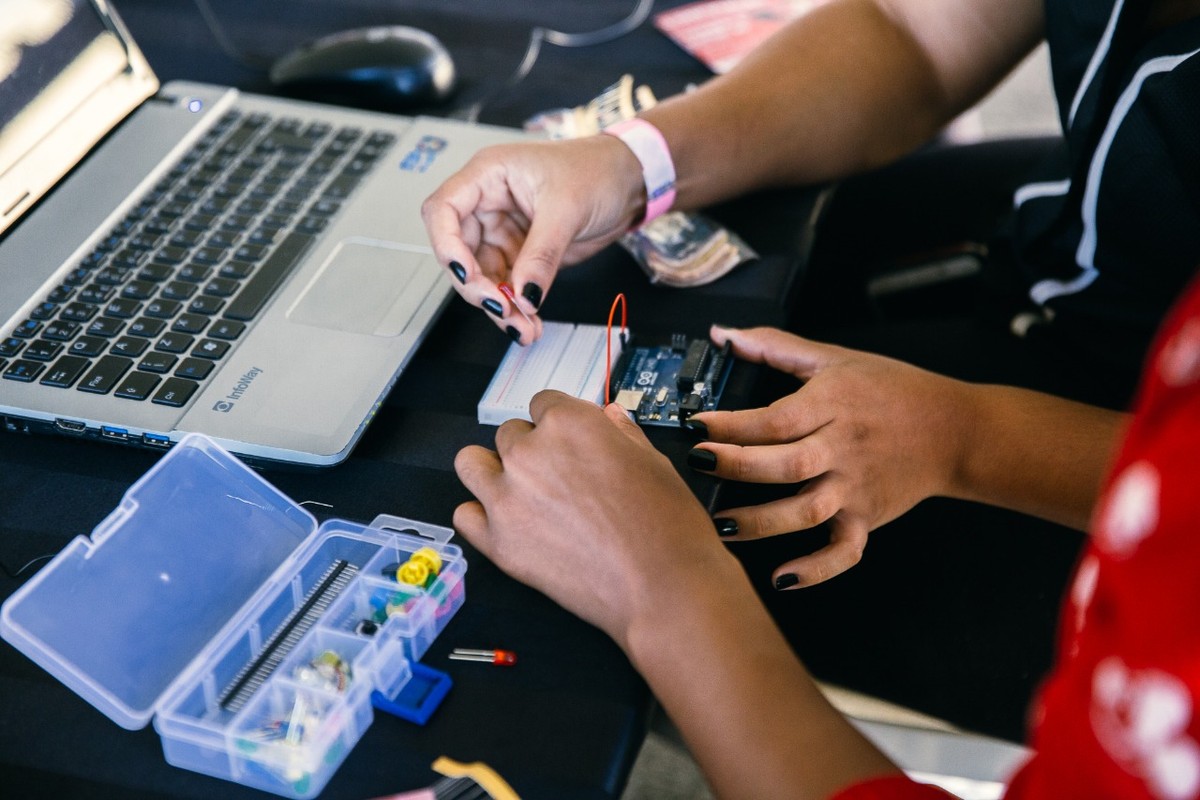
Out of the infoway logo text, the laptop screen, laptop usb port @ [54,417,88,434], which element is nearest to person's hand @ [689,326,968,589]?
the infoway logo text

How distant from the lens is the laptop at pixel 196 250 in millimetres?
756

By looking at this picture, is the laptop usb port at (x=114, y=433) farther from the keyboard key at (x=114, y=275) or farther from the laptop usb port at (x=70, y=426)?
the keyboard key at (x=114, y=275)

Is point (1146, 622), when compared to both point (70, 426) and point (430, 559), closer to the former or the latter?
point (430, 559)

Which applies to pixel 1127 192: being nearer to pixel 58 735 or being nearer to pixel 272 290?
pixel 272 290

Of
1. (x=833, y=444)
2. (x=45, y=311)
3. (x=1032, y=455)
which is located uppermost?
(x=45, y=311)

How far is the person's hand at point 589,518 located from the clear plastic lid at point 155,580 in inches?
4.7

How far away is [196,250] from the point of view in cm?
88

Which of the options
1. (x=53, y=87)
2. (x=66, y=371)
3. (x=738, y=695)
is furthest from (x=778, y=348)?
(x=53, y=87)

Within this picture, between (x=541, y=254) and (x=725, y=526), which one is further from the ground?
(x=541, y=254)

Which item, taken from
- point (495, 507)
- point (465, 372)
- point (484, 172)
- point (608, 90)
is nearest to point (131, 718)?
point (495, 507)

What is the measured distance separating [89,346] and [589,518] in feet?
1.37

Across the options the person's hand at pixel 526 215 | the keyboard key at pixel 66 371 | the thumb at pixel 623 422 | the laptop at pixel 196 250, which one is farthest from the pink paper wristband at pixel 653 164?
the keyboard key at pixel 66 371

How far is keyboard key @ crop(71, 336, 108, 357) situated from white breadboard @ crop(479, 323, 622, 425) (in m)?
0.29

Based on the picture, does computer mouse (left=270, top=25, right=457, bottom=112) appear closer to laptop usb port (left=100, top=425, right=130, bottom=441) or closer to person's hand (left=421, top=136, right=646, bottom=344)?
person's hand (left=421, top=136, right=646, bottom=344)
